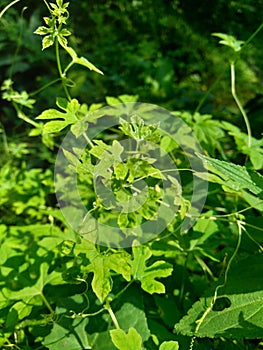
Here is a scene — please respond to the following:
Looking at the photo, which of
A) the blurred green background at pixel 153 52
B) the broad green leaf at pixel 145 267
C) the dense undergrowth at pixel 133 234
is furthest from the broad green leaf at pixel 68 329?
the blurred green background at pixel 153 52

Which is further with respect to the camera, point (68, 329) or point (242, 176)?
point (68, 329)

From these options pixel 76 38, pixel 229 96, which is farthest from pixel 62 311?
pixel 76 38

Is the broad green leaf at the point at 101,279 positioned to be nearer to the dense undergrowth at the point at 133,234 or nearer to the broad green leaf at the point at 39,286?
the dense undergrowth at the point at 133,234

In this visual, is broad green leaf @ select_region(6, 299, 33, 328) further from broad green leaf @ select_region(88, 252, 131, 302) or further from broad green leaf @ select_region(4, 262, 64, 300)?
broad green leaf @ select_region(88, 252, 131, 302)

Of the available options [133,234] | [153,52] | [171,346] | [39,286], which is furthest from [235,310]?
[153,52]

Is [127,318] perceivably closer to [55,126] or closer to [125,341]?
[125,341]

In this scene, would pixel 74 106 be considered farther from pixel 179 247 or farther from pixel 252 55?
pixel 252 55

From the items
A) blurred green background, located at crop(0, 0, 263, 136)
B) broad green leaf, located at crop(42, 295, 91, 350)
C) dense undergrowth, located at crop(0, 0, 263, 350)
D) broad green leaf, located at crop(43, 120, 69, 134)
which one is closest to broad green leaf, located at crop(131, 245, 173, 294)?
dense undergrowth, located at crop(0, 0, 263, 350)

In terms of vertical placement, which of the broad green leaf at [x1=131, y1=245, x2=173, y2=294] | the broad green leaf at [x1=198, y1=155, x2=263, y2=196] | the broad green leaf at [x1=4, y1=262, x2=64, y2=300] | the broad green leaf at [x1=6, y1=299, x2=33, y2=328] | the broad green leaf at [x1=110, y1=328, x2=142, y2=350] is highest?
the broad green leaf at [x1=198, y1=155, x2=263, y2=196]
